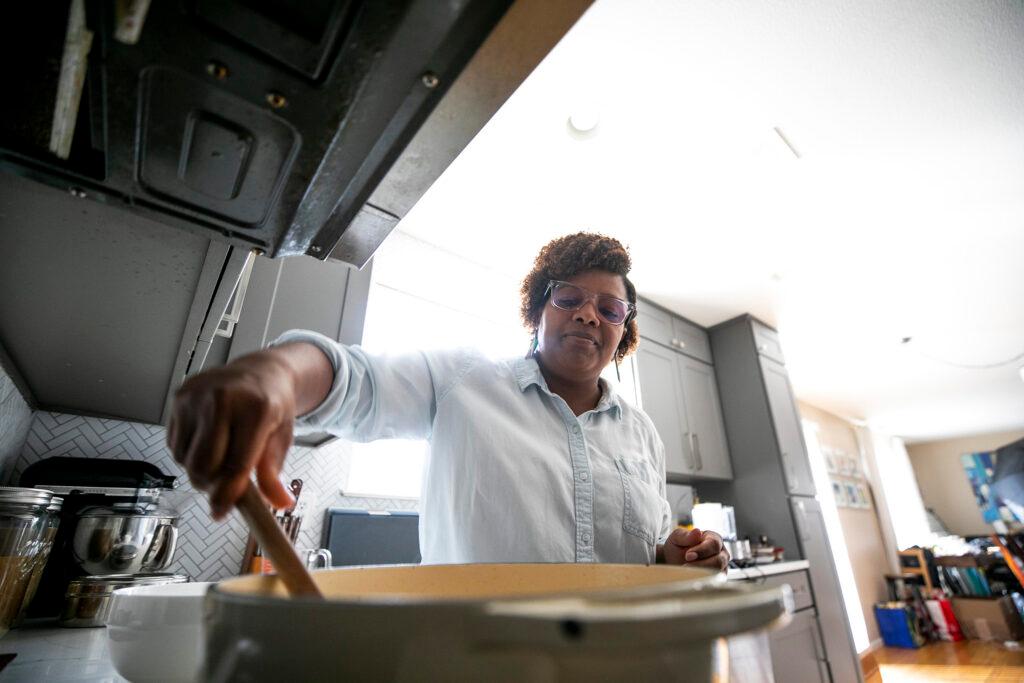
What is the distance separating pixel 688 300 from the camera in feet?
9.61

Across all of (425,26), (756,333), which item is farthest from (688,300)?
(425,26)

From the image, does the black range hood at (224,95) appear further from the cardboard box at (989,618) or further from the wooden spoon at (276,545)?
the cardboard box at (989,618)

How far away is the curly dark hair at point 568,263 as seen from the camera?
989 millimetres

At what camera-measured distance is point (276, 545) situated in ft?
1.04

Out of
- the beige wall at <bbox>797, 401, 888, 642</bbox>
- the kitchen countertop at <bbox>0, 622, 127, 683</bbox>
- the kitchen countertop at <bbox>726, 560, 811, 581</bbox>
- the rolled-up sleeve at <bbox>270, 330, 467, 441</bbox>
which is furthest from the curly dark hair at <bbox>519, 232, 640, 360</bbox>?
the beige wall at <bbox>797, 401, 888, 642</bbox>

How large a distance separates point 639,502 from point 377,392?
1.52 ft

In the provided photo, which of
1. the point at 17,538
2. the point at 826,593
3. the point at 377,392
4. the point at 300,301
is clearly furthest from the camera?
the point at 826,593

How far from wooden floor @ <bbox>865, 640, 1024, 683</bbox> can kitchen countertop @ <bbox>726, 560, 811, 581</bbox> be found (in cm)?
194

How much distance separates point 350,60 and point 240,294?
0.56 metres

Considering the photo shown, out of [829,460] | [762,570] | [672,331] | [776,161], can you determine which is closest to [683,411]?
[672,331]

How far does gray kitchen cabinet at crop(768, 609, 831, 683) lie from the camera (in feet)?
6.54

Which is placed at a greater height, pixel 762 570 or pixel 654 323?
pixel 654 323

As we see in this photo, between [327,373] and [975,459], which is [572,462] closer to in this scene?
[327,373]

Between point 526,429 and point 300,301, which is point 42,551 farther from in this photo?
point 526,429
